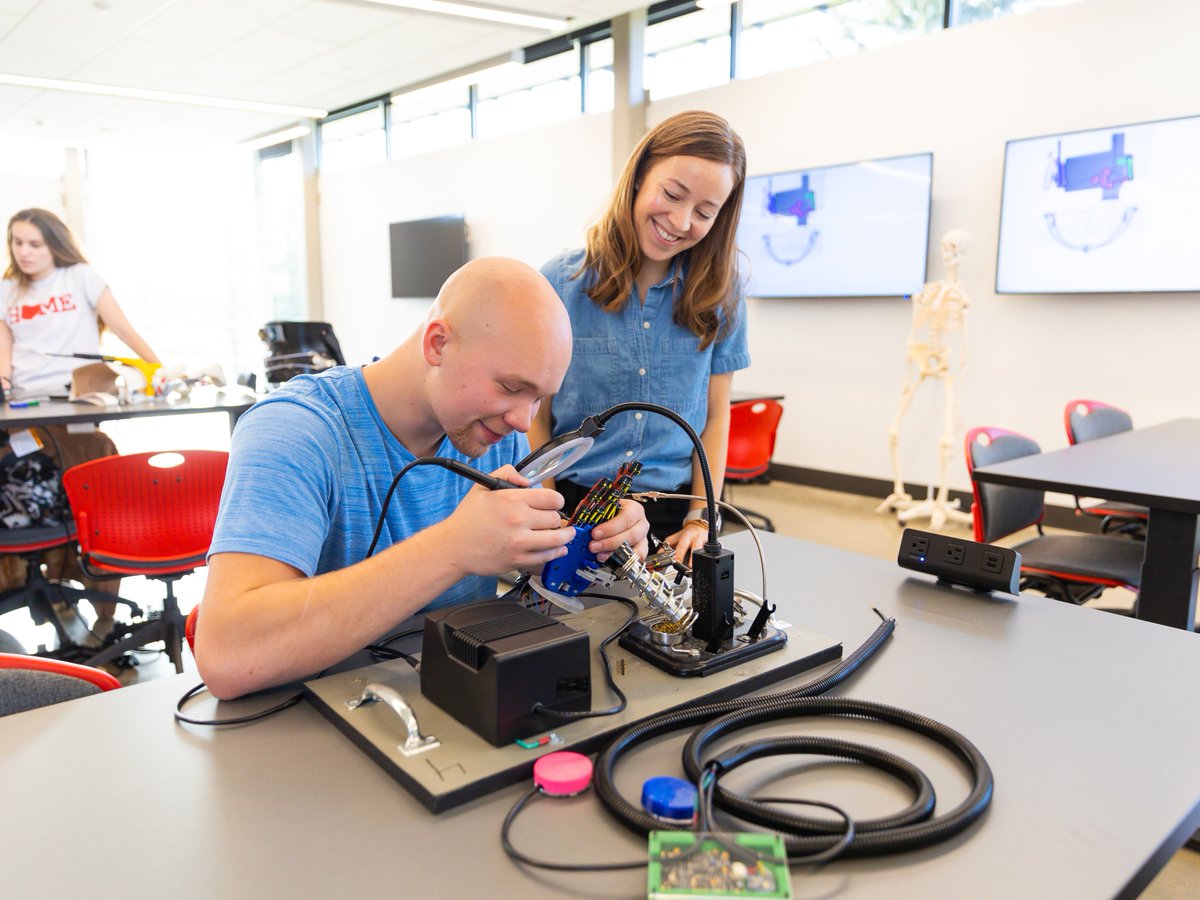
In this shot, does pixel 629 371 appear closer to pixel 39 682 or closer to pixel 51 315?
pixel 39 682

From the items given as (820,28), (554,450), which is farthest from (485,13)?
(554,450)

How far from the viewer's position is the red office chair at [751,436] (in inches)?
152

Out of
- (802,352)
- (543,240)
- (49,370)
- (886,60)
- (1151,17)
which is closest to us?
(49,370)

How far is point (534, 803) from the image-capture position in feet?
2.16

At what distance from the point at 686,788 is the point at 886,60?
16.2ft

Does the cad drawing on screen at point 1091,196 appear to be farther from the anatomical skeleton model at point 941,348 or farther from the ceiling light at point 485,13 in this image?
the ceiling light at point 485,13

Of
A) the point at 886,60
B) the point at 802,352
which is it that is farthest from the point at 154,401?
the point at 886,60

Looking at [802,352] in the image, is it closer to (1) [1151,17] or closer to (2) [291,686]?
Answer: (1) [1151,17]

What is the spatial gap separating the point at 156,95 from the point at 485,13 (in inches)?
149

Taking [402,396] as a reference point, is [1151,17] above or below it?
above

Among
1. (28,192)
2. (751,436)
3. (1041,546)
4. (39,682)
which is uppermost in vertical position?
(28,192)

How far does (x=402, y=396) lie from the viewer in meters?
1.07

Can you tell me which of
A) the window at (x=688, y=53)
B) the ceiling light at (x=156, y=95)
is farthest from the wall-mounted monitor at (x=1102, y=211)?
the ceiling light at (x=156, y=95)

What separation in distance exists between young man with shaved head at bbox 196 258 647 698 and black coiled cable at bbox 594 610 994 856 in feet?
0.69
